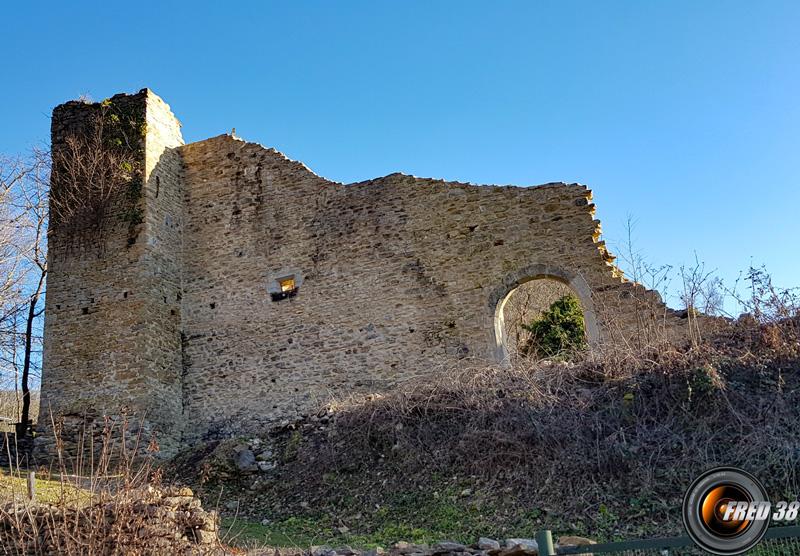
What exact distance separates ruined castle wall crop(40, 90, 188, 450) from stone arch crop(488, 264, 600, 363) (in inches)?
222

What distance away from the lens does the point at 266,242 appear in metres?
12.6

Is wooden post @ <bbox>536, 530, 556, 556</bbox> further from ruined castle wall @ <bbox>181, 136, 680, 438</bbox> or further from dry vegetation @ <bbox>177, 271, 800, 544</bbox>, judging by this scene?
ruined castle wall @ <bbox>181, 136, 680, 438</bbox>

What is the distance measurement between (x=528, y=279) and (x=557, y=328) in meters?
2.22

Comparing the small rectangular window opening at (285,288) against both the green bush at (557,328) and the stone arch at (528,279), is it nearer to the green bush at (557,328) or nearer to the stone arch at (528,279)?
the stone arch at (528,279)

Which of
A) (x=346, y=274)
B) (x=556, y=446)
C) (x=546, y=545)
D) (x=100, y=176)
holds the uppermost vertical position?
(x=100, y=176)

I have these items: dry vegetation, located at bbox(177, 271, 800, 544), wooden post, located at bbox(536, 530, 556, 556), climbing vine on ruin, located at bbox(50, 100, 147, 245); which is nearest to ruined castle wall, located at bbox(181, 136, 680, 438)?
climbing vine on ruin, located at bbox(50, 100, 147, 245)

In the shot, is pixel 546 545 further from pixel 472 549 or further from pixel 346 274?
pixel 346 274

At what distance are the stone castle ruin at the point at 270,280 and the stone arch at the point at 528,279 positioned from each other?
0.08ft

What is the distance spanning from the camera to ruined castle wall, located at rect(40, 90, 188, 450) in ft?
38.5

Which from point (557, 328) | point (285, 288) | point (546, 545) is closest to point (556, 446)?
point (546, 545)

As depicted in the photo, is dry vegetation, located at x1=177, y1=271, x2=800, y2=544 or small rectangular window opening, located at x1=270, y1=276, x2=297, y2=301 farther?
small rectangular window opening, located at x1=270, y1=276, x2=297, y2=301

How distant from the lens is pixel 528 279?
11.0m

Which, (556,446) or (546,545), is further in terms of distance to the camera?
(556,446)

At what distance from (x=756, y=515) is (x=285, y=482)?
5983 mm
